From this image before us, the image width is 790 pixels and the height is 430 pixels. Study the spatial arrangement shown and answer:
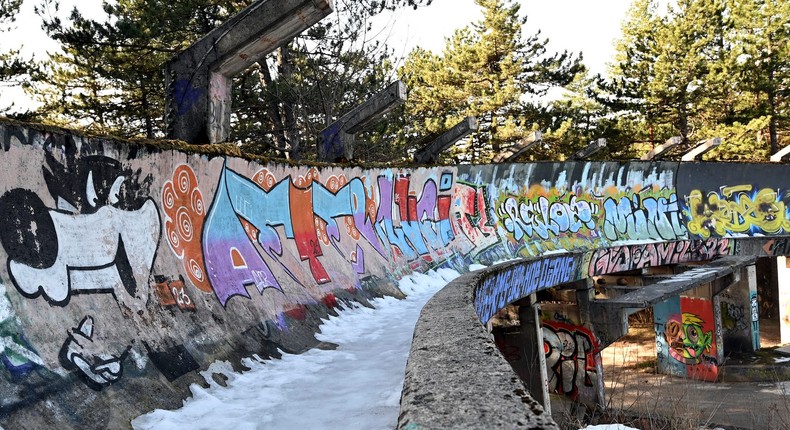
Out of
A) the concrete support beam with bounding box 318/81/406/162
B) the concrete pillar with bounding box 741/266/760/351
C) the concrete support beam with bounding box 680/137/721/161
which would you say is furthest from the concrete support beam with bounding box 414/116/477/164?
the concrete pillar with bounding box 741/266/760/351

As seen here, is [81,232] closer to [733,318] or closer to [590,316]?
[590,316]

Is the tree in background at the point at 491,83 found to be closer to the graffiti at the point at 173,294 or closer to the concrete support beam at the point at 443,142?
the concrete support beam at the point at 443,142

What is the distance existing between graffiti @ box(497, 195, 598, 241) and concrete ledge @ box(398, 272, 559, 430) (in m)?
14.2

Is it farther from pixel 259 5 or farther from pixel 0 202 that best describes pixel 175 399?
pixel 259 5

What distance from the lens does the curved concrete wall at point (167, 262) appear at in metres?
3.69

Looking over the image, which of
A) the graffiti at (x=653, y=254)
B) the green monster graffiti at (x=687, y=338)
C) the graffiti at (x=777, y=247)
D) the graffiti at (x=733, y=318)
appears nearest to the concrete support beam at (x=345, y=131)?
the graffiti at (x=653, y=254)

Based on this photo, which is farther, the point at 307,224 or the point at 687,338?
the point at 687,338

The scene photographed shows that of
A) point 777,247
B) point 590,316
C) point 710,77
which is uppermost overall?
point 710,77

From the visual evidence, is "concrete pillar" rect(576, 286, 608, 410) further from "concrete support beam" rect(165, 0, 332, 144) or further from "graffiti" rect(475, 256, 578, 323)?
"concrete support beam" rect(165, 0, 332, 144)

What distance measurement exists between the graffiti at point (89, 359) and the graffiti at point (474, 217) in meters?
11.6

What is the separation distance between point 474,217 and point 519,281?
4651 millimetres

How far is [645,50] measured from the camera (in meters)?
34.5

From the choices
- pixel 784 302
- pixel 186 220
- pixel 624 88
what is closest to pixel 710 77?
pixel 624 88

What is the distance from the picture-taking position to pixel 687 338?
21.4 metres
